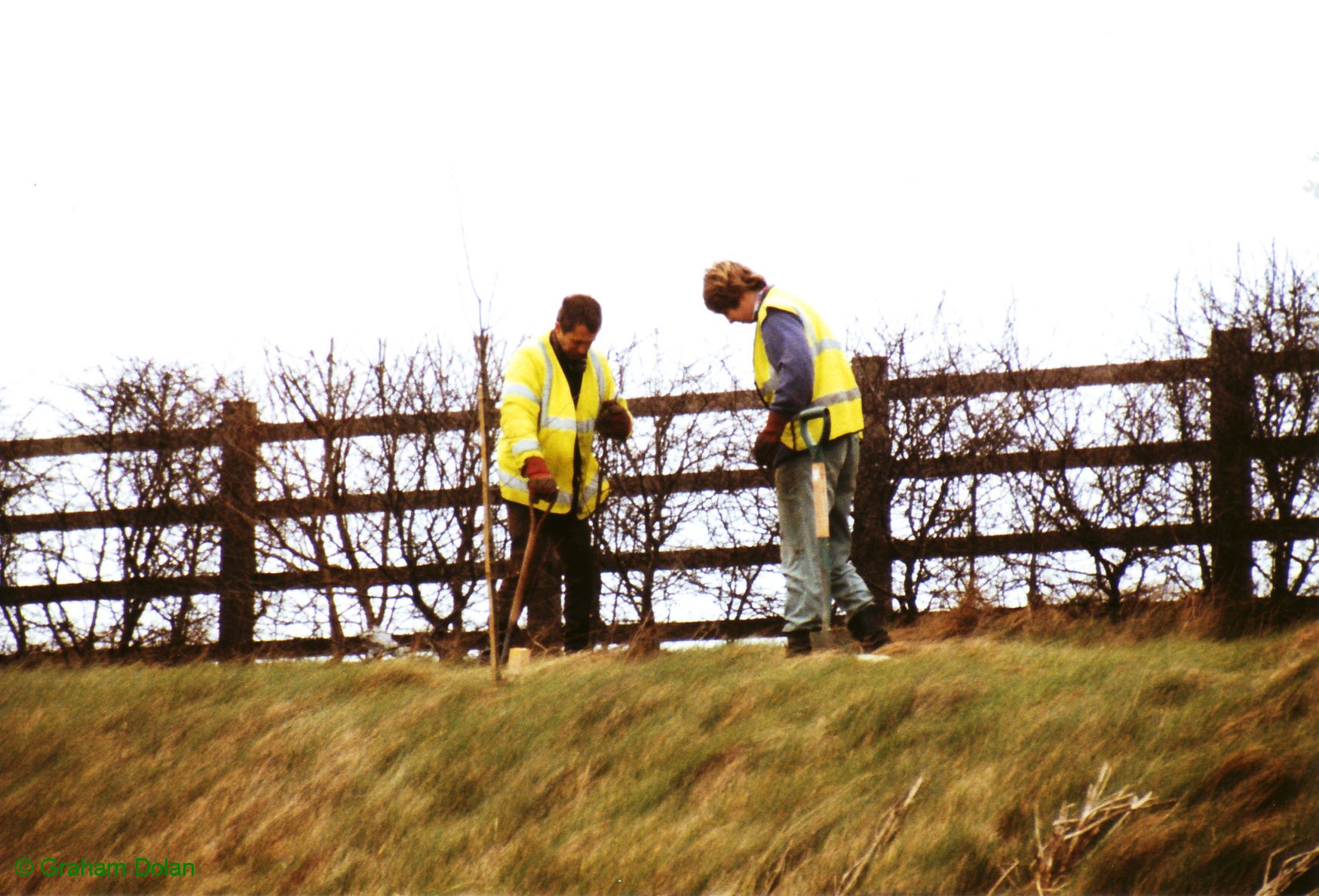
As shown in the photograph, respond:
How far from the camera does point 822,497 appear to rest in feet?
19.5

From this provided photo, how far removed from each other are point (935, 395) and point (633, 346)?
1.83 meters

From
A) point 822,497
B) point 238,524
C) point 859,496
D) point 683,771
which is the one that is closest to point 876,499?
point 859,496

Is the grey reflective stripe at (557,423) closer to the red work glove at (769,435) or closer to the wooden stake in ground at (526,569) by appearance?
the wooden stake in ground at (526,569)

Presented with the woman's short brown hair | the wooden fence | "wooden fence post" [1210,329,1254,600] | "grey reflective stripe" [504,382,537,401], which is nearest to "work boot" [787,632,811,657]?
the woman's short brown hair

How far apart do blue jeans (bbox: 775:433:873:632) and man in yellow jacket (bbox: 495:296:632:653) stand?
38.3 inches

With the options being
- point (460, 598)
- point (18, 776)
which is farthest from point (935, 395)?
point (18, 776)

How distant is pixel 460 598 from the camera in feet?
26.5

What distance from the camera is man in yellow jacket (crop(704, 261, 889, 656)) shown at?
20.0ft

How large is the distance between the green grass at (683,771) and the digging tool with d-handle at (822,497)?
37 centimetres

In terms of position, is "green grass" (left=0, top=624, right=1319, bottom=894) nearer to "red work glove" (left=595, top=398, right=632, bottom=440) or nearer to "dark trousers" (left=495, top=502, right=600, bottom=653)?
"dark trousers" (left=495, top=502, right=600, bottom=653)

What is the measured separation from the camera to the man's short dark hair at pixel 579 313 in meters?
6.50

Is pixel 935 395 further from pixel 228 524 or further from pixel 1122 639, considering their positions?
pixel 228 524

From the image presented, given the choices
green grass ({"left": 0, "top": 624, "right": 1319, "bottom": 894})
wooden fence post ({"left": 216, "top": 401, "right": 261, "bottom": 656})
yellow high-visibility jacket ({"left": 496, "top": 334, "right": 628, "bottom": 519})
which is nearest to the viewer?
green grass ({"left": 0, "top": 624, "right": 1319, "bottom": 894})

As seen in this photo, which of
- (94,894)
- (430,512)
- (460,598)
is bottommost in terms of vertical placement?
(94,894)
